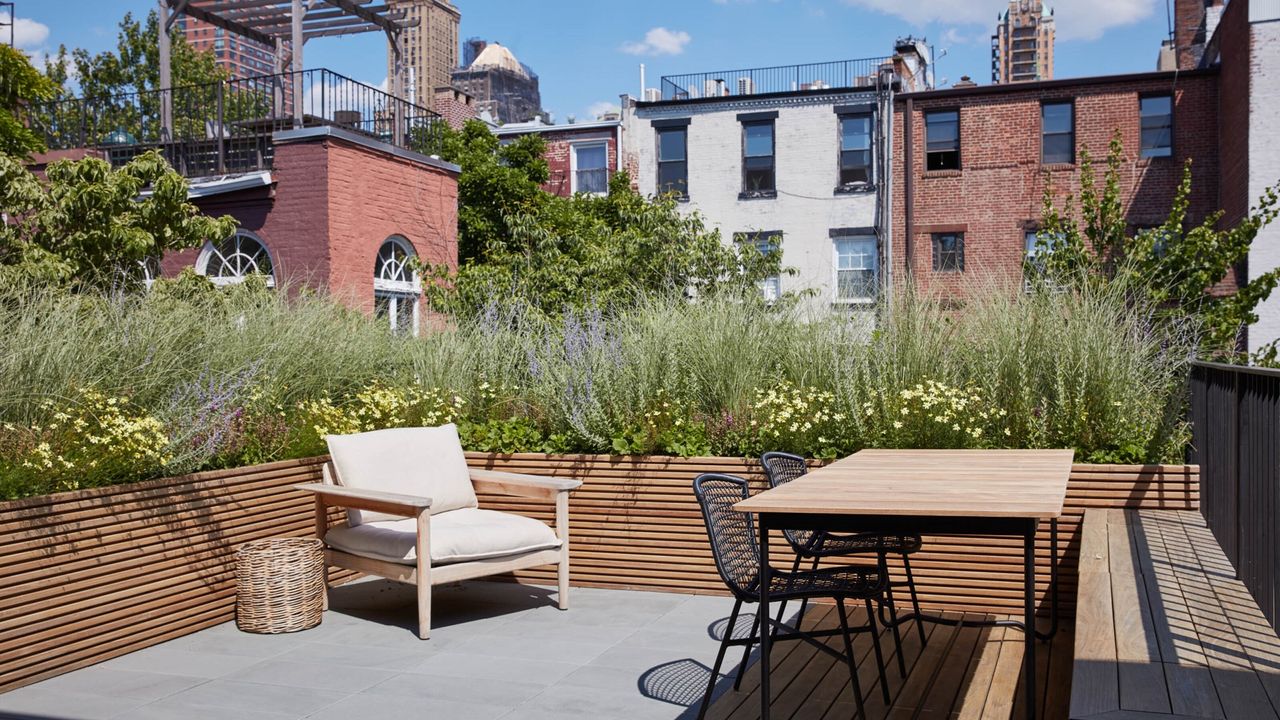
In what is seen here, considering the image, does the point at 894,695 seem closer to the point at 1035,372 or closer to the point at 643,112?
the point at 1035,372

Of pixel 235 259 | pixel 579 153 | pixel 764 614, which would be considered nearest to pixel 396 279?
pixel 235 259

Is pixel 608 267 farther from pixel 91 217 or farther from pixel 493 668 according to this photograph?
pixel 493 668

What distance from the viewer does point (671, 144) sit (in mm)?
23766

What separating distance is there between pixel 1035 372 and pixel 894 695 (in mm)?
2556

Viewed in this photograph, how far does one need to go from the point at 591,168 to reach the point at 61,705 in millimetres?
21990

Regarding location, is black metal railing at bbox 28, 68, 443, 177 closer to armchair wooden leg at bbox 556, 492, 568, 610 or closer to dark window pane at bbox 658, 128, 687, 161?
armchair wooden leg at bbox 556, 492, 568, 610

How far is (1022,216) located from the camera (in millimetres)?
20875

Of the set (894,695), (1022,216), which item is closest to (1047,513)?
(894,695)

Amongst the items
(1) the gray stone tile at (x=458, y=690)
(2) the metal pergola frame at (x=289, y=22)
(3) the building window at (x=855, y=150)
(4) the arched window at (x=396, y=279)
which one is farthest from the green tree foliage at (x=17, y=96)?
(3) the building window at (x=855, y=150)

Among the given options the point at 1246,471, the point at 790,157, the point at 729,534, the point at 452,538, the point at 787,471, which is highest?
the point at 790,157

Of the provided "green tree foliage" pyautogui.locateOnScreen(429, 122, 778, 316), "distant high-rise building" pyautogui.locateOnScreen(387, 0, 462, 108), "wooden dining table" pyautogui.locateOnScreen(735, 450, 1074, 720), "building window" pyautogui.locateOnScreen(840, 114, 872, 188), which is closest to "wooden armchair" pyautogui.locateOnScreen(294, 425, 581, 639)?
"wooden dining table" pyautogui.locateOnScreen(735, 450, 1074, 720)

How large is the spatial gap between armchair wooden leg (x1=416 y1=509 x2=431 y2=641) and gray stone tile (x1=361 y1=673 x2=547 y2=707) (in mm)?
606

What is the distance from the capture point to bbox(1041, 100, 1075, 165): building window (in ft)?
68.1

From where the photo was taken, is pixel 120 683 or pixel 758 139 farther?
pixel 758 139
